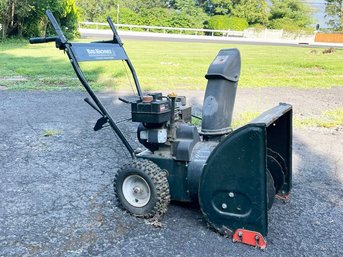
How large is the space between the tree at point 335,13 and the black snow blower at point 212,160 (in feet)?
168

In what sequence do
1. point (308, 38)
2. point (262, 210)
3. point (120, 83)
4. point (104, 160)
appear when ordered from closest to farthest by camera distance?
point (262, 210) → point (104, 160) → point (120, 83) → point (308, 38)

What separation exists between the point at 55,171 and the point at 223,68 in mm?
1915

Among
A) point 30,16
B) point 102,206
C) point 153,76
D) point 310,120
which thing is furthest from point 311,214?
point 30,16

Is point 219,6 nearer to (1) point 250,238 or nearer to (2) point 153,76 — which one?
(2) point 153,76

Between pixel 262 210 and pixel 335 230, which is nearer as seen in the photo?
pixel 262 210

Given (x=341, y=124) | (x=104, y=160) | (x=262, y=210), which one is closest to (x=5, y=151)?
(x=104, y=160)

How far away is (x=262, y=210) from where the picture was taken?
2477 millimetres

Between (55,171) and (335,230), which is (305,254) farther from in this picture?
(55,171)

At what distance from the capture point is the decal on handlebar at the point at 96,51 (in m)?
3.11

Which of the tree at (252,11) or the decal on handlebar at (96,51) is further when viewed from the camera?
the tree at (252,11)

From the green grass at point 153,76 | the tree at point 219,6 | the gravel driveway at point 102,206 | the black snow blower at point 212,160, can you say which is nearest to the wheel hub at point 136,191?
the black snow blower at point 212,160

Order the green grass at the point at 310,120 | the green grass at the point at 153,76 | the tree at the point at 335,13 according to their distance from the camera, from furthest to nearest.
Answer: the tree at the point at 335,13 → the green grass at the point at 153,76 → the green grass at the point at 310,120

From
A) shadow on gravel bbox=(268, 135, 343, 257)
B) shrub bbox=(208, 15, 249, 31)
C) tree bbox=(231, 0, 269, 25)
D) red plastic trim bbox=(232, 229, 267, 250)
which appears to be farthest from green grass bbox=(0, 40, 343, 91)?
tree bbox=(231, 0, 269, 25)

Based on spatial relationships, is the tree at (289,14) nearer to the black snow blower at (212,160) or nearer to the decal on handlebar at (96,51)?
the decal on handlebar at (96,51)
